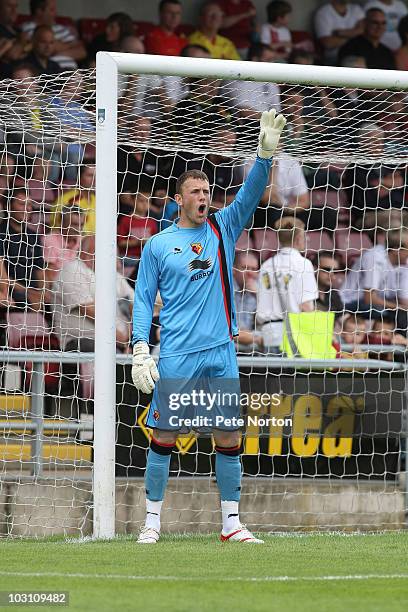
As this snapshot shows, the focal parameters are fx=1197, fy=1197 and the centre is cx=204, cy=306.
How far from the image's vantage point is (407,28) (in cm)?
1399

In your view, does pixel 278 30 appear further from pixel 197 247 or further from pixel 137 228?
pixel 197 247

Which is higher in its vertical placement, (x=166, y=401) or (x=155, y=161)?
(x=155, y=161)

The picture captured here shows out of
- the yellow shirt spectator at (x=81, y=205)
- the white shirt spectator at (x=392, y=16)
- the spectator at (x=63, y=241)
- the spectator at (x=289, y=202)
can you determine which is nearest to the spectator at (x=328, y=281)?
the spectator at (x=289, y=202)

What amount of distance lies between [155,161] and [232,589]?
5.25 meters

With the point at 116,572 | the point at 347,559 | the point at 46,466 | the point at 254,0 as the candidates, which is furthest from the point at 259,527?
the point at 254,0

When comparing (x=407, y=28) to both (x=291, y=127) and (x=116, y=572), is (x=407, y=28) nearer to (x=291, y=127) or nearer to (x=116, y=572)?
(x=291, y=127)

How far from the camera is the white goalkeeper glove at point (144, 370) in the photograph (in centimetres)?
658

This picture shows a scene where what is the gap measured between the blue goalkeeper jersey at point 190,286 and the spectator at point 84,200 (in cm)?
225

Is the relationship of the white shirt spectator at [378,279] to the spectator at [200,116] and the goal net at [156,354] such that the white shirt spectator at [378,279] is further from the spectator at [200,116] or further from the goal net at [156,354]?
the spectator at [200,116]

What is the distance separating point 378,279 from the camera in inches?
398

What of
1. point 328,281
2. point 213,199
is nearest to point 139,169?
point 213,199

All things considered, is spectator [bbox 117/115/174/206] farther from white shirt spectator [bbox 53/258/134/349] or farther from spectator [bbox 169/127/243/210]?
white shirt spectator [bbox 53/258/134/349]

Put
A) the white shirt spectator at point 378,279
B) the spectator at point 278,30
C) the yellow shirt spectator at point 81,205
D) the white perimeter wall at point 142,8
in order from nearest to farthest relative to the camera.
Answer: the yellow shirt spectator at point 81,205 < the white shirt spectator at point 378,279 < the white perimeter wall at point 142,8 < the spectator at point 278,30

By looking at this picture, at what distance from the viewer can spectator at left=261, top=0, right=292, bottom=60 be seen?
520 inches
